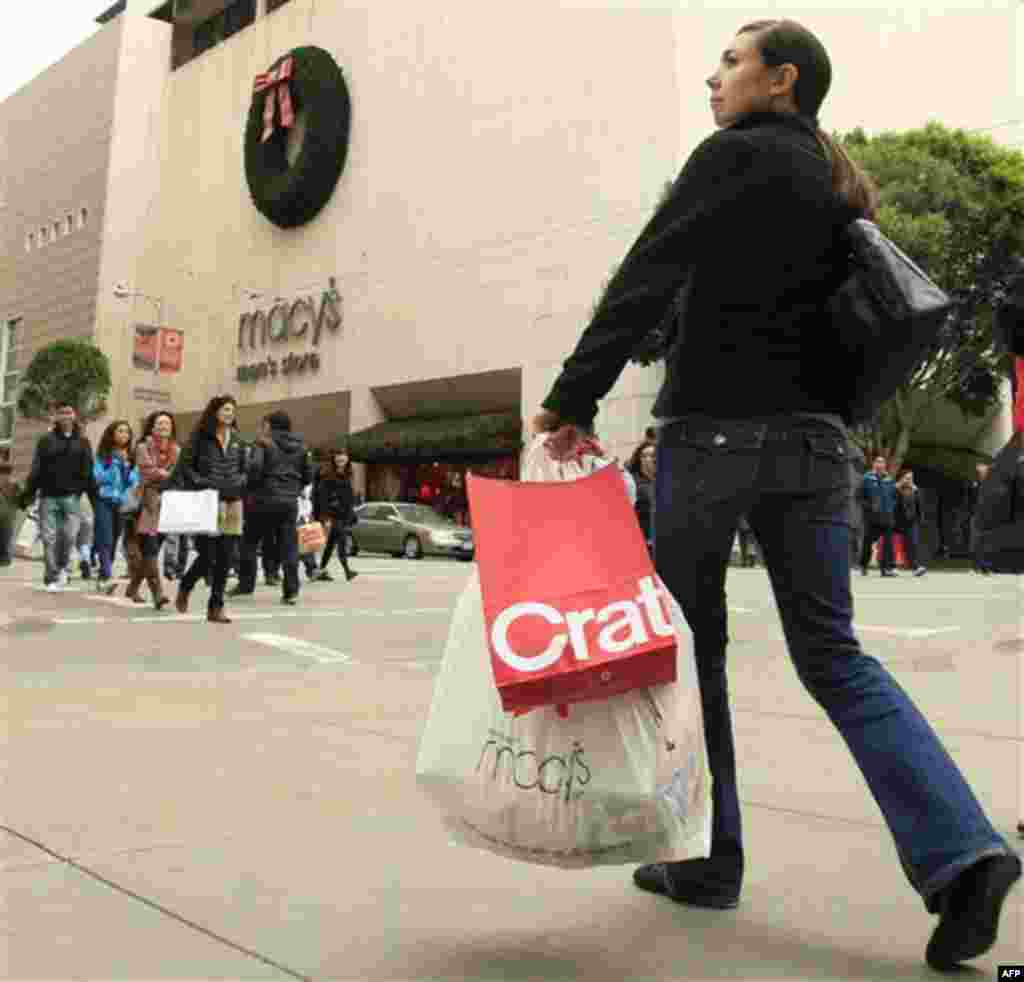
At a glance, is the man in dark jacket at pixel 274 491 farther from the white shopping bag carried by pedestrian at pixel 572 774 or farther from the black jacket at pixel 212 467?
the white shopping bag carried by pedestrian at pixel 572 774

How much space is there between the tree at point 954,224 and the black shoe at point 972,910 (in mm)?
22821

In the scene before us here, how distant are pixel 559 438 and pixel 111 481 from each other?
449 inches

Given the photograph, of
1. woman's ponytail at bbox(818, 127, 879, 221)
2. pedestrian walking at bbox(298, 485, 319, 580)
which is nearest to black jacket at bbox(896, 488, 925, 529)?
pedestrian walking at bbox(298, 485, 319, 580)

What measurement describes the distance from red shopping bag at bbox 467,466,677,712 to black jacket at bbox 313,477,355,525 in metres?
12.4

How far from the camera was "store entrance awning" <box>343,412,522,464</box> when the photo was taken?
31828mm

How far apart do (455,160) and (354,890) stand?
3295 cm

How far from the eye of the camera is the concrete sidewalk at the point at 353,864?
2104mm

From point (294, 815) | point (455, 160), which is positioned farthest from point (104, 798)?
point (455, 160)

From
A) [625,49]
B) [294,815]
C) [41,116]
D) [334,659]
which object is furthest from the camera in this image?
[41,116]

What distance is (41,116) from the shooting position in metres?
55.1

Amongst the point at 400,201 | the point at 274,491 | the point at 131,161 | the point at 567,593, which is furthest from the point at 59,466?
the point at 131,161

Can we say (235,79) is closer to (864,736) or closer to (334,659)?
(334,659)

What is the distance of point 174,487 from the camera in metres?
9.30

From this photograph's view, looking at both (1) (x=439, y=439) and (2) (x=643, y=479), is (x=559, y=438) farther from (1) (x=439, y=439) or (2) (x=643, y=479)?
(1) (x=439, y=439)
